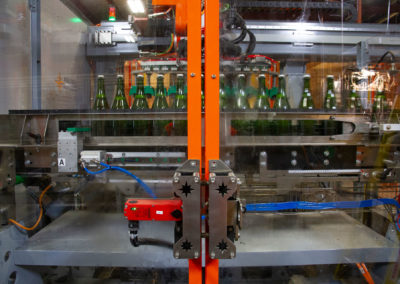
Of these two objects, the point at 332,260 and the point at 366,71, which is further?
the point at 366,71

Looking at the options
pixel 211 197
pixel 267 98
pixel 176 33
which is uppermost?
pixel 176 33

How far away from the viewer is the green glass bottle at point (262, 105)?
3.09 feet

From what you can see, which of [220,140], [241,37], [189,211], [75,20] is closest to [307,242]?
[220,140]

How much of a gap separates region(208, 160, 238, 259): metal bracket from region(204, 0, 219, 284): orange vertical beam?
55mm

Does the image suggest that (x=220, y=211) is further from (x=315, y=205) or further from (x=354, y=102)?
(x=354, y=102)

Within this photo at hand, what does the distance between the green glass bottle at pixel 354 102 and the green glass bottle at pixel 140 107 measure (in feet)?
3.28

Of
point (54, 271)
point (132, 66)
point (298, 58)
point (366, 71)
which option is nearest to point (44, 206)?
point (54, 271)

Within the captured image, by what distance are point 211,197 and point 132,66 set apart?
31.9 inches

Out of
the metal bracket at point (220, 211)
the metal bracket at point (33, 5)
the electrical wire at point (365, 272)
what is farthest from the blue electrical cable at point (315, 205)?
the metal bracket at point (33, 5)

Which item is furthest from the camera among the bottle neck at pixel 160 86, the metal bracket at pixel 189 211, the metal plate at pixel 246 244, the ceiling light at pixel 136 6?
the bottle neck at pixel 160 86

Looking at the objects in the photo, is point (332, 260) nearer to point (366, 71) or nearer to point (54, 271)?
point (366, 71)

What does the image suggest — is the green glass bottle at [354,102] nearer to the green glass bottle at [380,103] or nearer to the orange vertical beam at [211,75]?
the green glass bottle at [380,103]

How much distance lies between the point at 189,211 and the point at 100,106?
2.55 ft

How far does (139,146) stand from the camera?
0.92 meters
